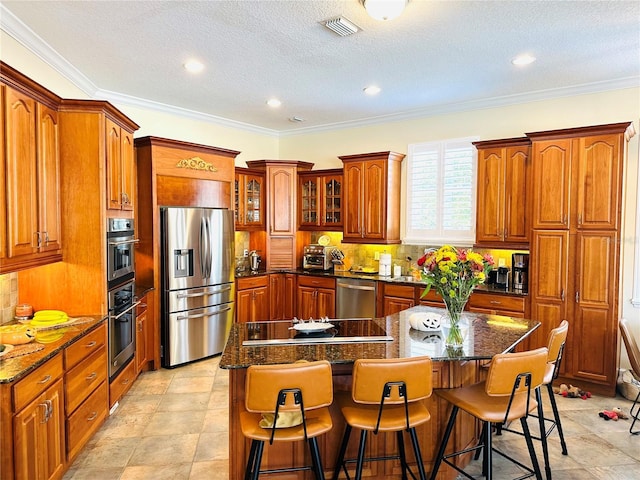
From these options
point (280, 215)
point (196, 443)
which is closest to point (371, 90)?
point (280, 215)

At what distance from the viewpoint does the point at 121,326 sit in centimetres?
374

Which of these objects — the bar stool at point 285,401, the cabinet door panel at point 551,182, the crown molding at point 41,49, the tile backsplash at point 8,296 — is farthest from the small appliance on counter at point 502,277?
the crown molding at point 41,49

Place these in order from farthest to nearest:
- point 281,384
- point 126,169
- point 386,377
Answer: point 126,169 → point 386,377 → point 281,384

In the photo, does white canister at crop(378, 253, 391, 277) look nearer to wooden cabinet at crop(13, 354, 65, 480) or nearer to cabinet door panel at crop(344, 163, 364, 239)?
cabinet door panel at crop(344, 163, 364, 239)

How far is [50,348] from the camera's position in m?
2.57

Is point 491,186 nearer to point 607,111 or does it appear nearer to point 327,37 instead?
point 607,111

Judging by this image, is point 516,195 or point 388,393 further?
point 516,195

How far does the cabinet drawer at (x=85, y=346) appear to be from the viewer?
2.78 meters

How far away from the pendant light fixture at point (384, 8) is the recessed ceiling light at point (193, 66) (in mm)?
1784

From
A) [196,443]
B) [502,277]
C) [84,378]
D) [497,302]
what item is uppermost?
[502,277]

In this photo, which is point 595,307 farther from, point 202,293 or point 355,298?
point 202,293

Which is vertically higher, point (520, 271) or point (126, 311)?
point (520, 271)

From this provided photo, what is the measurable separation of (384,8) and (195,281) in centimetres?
352

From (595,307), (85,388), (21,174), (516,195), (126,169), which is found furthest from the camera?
(516,195)
